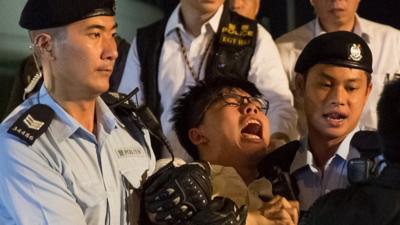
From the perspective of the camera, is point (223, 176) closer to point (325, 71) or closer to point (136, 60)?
point (325, 71)

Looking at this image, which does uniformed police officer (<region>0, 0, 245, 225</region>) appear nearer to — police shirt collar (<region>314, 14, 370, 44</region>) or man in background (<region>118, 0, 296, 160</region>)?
man in background (<region>118, 0, 296, 160</region>)

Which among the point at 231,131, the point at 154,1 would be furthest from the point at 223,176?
the point at 154,1

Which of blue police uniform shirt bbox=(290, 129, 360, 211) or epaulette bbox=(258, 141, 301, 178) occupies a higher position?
epaulette bbox=(258, 141, 301, 178)

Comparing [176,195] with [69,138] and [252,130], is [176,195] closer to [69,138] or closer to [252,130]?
[69,138]

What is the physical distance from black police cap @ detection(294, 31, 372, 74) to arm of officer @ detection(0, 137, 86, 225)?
0.87 m

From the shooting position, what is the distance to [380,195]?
143 cm

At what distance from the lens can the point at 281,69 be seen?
8.40 feet

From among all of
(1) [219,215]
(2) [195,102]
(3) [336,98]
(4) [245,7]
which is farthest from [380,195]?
(4) [245,7]

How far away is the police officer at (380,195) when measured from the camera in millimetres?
1410

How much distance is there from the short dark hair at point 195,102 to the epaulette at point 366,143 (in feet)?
1.04

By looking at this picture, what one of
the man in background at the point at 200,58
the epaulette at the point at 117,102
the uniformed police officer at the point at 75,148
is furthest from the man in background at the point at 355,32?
the uniformed police officer at the point at 75,148

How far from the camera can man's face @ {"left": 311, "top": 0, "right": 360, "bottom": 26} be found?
266 centimetres

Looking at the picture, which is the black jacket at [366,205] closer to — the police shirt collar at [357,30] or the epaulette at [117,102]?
the epaulette at [117,102]

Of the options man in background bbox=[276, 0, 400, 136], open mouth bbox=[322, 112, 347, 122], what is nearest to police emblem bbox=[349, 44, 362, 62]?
open mouth bbox=[322, 112, 347, 122]
